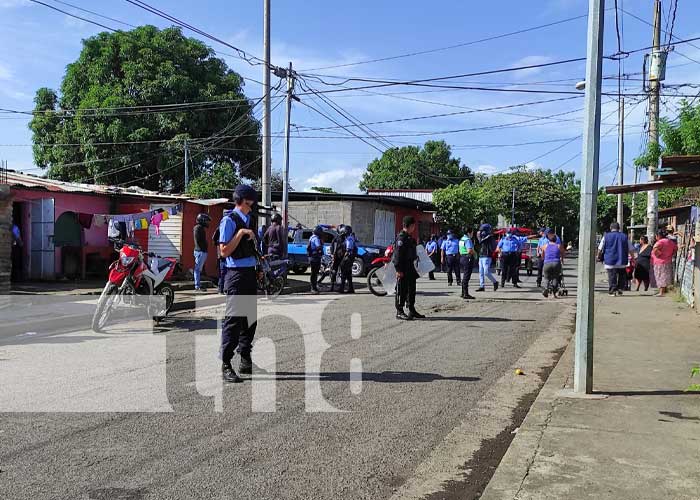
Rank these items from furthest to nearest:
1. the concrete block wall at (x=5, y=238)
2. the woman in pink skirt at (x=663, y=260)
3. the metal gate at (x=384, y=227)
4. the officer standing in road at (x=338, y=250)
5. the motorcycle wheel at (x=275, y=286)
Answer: the metal gate at (x=384, y=227), the officer standing in road at (x=338, y=250), the woman in pink skirt at (x=663, y=260), the motorcycle wheel at (x=275, y=286), the concrete block wall at (x=5, y=238)

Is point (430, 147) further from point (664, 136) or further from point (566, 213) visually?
point (664, 136)

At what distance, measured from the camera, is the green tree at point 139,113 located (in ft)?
105

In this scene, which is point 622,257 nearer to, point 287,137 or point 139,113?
point 287,137

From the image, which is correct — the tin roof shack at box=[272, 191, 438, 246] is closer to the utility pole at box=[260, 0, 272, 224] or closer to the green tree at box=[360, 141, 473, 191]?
the utility pole at box=[260, 0, 272, 224]

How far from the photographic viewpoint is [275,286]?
15.2 meters

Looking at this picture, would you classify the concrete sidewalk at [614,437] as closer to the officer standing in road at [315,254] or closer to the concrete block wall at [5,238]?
the officer standing in road at [315,254]

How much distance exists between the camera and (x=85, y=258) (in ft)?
56.9

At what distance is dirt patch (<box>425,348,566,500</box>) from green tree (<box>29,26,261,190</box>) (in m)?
29.0

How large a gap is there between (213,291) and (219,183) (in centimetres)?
1715

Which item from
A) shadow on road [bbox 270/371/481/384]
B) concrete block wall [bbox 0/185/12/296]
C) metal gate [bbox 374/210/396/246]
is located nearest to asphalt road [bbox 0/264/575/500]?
shadow on road [bbox 270/371/481/384]

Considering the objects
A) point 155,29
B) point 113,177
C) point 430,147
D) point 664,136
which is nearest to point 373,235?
point 113,177

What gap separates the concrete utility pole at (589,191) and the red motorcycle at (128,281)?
6.89 m

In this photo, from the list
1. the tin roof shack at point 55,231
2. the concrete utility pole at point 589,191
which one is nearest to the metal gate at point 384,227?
the tin roof shack at point 55,231

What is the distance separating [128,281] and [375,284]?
7075mm
